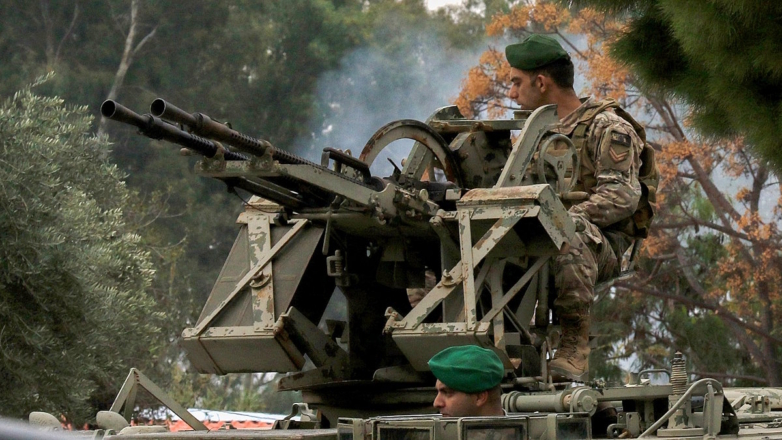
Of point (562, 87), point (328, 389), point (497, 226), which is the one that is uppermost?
point (562, 87)

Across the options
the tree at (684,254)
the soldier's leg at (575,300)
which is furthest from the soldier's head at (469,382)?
the tree at (684,254)

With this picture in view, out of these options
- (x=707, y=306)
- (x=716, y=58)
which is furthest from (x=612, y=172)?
(x=707, y=306)

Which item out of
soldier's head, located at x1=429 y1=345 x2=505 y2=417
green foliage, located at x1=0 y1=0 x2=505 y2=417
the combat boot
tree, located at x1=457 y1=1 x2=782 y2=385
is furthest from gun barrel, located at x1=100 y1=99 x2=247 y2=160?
green foliage, located at x1=0 y1=0 x2=505 y2=417

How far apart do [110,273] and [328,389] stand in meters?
9.51

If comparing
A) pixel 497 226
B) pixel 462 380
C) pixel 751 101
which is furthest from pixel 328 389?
pixel 751 101

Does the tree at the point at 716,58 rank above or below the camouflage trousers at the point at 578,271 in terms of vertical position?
above

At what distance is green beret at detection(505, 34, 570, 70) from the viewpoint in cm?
953

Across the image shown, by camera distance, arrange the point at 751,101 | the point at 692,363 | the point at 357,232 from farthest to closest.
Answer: the point at 692,363, the point at 751,101, the point at 357,232

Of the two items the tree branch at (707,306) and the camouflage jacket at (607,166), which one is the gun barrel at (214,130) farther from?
the tree branch at (707,306)

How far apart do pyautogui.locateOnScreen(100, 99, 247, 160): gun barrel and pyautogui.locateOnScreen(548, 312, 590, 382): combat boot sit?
2508 mm

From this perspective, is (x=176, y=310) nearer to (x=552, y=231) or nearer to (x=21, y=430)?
(x=552, y=231)

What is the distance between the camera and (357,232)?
830 centimetres

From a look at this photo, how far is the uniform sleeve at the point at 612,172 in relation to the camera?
879 centimetres

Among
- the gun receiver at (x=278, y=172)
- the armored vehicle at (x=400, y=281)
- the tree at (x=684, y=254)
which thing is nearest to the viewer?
the gun receiver at (x=278, y=172)
